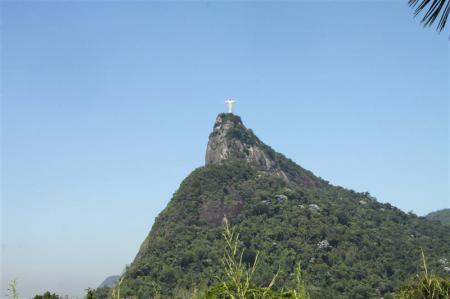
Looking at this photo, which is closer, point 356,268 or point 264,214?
point 356,268

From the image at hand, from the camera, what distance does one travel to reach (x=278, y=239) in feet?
511

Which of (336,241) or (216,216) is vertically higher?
(216,216)

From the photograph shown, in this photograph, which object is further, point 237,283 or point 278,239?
point 278,239

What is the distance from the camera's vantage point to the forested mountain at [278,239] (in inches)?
5212

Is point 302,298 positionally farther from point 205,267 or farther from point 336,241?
point 336,241

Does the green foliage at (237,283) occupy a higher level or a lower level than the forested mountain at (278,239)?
lower

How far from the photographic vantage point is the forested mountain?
5212 inches

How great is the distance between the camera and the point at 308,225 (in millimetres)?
158250

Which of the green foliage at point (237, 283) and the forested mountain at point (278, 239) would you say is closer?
the green foliage at point (237, 283)

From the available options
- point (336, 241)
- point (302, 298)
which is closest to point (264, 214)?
point (336, 241)

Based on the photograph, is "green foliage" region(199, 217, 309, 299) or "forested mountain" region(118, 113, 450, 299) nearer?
"green foliage" region(199, 217, 309, 299)

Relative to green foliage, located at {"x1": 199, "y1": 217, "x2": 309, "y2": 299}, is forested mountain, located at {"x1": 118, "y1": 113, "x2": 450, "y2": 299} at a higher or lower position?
higher

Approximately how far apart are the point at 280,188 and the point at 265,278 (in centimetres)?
5541

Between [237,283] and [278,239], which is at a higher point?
[278,239]
